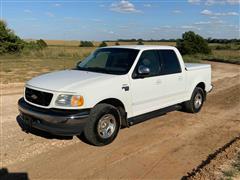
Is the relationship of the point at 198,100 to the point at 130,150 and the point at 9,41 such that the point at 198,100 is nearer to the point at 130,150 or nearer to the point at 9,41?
the point at 130,150

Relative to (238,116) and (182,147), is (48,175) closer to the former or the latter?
(182,147)

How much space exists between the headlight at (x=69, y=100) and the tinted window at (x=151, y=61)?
167 centimetres

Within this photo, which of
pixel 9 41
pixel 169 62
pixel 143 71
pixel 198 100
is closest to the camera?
pixel 143 71

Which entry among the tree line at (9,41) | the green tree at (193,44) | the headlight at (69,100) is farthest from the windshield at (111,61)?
the green tree at (193,44)

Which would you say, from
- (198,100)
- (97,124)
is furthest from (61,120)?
(198,100)

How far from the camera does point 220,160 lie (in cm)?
507

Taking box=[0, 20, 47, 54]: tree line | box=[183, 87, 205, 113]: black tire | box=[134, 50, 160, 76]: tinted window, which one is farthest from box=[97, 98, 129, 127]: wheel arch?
box=[0, 20, 47, 54]: tree line

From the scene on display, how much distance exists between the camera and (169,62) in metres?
7.36

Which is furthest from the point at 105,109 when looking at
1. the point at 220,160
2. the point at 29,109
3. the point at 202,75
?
the point at 202,75

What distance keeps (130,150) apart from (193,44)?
151 ft

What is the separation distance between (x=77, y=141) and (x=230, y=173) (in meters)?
2.83

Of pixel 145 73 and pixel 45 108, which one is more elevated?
pixel 145 73

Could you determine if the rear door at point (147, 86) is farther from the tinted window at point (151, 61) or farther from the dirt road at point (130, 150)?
the dirt road at point (130, 150)

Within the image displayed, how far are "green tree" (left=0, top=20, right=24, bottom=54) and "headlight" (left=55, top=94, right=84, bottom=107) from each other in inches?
A: 1427
